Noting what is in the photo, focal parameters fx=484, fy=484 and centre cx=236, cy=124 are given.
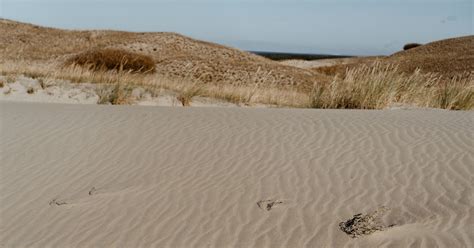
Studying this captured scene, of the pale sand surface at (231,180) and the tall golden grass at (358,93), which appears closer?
the pale sand surface at (231,180)

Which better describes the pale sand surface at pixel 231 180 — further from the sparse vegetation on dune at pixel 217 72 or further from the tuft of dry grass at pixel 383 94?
the sparse vegetation on dune at pixel 217 72

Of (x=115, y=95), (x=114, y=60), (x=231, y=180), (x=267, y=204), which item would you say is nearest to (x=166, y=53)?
(x=114, y=60)

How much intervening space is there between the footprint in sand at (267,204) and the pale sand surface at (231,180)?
36 mm

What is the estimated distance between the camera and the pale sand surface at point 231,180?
140 inches

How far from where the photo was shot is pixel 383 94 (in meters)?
9.83

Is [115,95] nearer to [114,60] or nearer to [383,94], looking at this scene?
[383,94]

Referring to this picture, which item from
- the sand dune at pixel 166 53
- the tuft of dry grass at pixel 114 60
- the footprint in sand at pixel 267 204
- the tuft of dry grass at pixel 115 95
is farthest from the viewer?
the sand dune at pixel 166 53

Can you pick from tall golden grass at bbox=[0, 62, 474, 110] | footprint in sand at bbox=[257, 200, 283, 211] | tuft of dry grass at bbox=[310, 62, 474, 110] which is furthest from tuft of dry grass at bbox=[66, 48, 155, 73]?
footprint in sand at bbox=[257, 200, 283, 211]

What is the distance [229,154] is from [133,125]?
74.1 inches

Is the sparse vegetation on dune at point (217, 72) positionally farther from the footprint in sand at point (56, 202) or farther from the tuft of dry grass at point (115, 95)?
the footprint in sand at point (56, 202)

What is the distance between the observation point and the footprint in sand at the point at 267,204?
12.8 ft

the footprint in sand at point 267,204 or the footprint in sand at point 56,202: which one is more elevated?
the footprint in sand at point 267,204

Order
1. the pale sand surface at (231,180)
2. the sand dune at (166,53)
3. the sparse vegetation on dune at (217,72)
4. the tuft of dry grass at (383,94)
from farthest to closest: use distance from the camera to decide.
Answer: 1. the sand dune at (166,53)
2. the sparse vegetation on dune at (217,72)
3. the tuft of dry grass at (383,94)
4. the pale sand surface at (231,180)

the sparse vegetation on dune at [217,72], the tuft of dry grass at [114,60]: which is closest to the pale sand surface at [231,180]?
the sparse vegetation on dune at [217,72]
